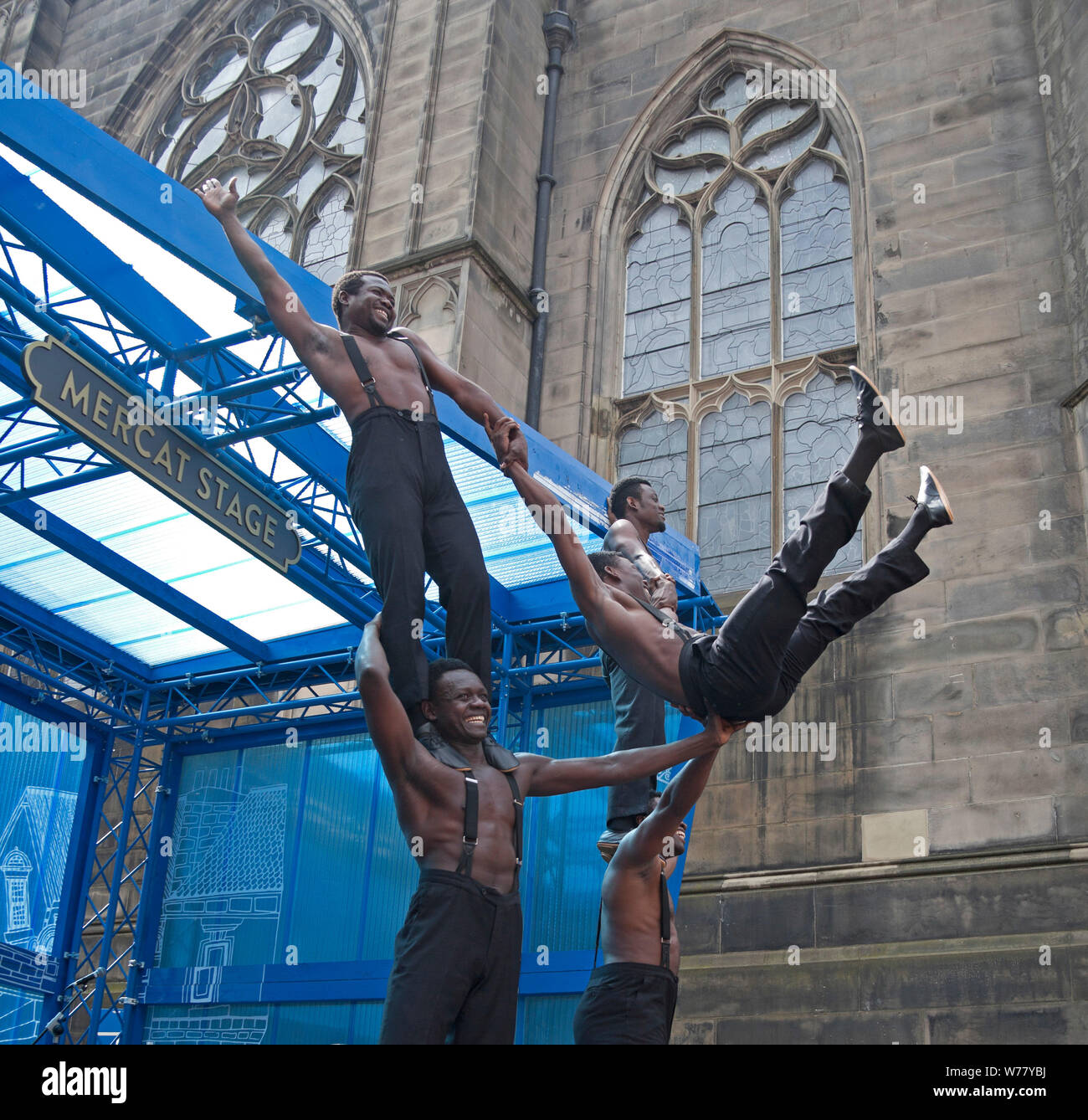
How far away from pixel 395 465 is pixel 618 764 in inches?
57.5

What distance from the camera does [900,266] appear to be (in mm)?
13250

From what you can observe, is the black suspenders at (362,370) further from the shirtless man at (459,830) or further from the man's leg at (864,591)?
the man's leg at (864,591)

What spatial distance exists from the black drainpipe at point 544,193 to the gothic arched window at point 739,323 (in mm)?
907

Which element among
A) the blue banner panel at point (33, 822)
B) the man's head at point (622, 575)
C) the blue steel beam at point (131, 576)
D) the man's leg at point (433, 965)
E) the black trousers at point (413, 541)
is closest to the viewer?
the man's leg at point (433, 965)

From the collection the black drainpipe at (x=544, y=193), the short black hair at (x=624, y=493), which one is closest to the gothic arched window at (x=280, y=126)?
the black drainpipe at (x=544, y=193)

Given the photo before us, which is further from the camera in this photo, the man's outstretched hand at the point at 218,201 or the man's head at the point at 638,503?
the man's head at the point at 638,503

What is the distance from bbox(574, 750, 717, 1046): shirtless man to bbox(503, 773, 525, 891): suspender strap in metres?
0.73

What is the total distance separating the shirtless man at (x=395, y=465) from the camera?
5.22 m

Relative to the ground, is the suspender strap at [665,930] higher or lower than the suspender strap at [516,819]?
lower

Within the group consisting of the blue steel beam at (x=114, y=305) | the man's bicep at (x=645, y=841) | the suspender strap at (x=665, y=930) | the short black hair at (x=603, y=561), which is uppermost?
the blue steel beam at (x=114, y=305)

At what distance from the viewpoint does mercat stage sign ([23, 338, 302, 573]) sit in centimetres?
899

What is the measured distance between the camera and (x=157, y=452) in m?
9.87
